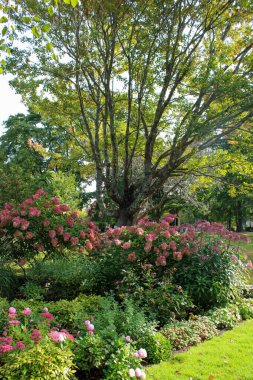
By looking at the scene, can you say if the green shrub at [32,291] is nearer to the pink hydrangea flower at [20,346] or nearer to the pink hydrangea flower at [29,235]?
the pink hydrangea flower at [29,235]

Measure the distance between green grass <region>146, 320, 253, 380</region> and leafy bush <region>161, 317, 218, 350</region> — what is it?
0.38ft

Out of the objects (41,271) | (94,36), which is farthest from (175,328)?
(94,36)

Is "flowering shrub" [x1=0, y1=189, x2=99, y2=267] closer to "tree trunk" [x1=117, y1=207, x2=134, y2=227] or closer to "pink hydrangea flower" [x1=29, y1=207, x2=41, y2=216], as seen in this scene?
"pink hydrangea flower" [x1=29, y1=207, x2=41, y2=216]

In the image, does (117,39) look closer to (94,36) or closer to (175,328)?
(94,36)

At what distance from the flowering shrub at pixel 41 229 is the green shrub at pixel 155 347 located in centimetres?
290

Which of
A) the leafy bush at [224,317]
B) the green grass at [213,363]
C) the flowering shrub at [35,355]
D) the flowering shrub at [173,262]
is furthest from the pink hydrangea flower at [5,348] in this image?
the leafy bush at [224,317]

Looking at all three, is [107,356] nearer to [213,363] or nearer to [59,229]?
[213,363]

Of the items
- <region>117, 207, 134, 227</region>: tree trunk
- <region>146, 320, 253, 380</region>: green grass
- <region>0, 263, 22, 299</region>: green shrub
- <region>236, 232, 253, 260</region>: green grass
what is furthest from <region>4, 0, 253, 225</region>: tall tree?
<region>146, 320, 253, 380</region>: green grass

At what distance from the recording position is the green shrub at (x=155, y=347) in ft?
12.3

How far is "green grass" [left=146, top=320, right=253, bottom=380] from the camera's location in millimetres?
3436

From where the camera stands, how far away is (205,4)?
8023mm

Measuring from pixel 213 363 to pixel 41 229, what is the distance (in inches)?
158

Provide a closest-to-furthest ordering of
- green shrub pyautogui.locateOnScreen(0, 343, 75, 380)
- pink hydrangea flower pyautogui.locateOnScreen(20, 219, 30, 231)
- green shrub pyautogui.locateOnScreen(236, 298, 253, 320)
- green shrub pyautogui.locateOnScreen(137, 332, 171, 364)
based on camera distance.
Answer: green shrub pyautogui.locateOnScreen(0, 343, 75, 380), green shrub pyautogui.locateOnScreen(137, 332, 171, 364), green shrub pyautogui.locateOnScreen(236, 298, 253, 320), pink hydrangea flower pyautogui.locateOnScreen(20, 219, 30, 231)

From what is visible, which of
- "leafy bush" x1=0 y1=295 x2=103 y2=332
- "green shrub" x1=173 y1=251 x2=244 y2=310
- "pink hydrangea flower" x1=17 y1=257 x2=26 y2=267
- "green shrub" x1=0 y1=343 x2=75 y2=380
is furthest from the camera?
"pink hydrangea flower" x1=17 y1=257 x2=26 y2=267
